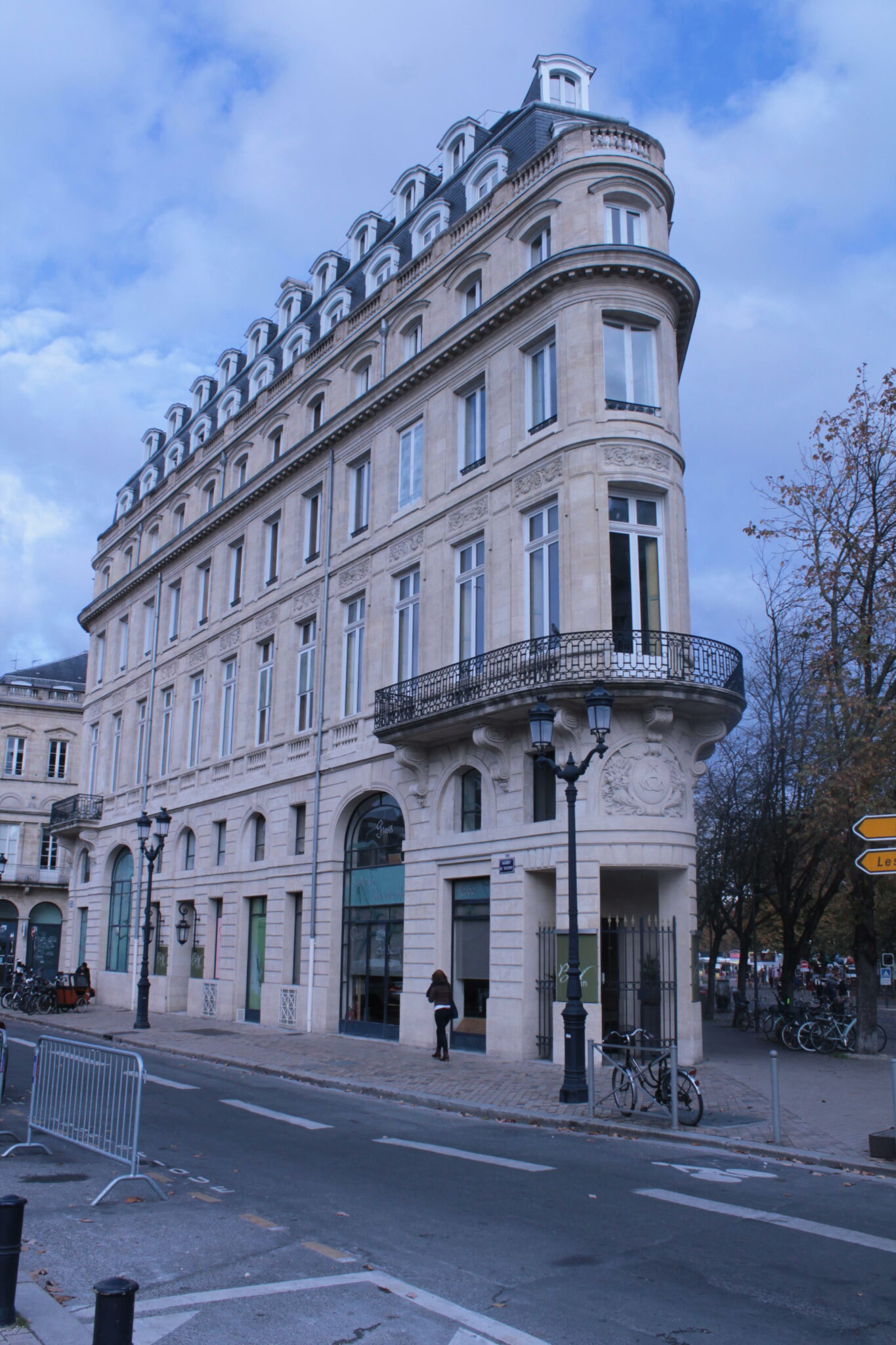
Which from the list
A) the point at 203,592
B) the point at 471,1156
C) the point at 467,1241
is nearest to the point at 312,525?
the point at 203,592

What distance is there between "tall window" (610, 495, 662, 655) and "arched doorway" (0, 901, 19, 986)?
1981 inches

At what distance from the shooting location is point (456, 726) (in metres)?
21.3

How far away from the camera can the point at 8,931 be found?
60.0 m

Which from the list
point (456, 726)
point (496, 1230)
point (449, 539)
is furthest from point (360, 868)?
point (496, 1230)

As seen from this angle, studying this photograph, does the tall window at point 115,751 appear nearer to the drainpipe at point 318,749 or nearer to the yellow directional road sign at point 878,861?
the drainpipe at point 318,749

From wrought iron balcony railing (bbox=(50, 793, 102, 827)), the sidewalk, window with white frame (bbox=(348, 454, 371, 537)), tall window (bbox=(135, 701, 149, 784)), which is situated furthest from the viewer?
wrought iron balcony railing (bbox=(50, 793, 102, 827))

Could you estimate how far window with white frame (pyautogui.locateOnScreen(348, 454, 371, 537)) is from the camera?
27938mm

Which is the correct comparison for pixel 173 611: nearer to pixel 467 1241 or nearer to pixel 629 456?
pixel 629 456

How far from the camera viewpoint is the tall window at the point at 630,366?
21.4 metres

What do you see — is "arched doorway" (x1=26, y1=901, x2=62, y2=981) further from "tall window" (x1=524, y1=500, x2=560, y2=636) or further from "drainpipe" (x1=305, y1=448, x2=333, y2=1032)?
"tall window" (x1=524, y1=500, x2=560, y2=636)

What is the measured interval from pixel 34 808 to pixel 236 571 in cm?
3299

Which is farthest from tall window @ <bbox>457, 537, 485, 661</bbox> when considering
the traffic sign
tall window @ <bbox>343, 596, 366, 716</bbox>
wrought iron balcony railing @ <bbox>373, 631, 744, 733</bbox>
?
the traffic sign

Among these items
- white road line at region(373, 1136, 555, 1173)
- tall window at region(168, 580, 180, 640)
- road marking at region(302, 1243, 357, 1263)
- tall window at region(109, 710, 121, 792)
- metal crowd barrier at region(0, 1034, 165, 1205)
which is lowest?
white road line at region(373, 1136, 555, 1173)

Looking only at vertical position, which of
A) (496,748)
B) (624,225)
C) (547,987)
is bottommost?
(547,987)
